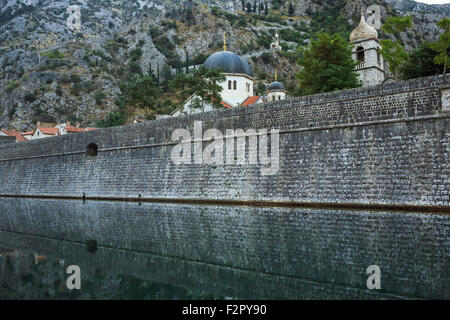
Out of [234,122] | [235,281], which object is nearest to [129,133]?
[234,122]

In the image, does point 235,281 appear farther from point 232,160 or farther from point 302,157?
point 232,160

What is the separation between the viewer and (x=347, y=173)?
13016mm

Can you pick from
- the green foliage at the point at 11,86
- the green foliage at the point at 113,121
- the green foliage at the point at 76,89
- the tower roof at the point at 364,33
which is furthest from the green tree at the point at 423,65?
the green foliage at the point at 11,86

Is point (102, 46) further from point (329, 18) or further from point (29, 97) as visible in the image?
point (329, 18)

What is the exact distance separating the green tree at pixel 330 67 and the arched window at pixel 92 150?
47.8 feet

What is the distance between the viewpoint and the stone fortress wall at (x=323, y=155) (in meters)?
11.7

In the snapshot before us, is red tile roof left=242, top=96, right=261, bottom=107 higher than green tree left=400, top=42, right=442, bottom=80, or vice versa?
red tile roof left=242, top=96, right=261, bottom=107

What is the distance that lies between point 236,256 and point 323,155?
7442 mm

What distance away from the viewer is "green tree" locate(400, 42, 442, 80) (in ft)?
73.0

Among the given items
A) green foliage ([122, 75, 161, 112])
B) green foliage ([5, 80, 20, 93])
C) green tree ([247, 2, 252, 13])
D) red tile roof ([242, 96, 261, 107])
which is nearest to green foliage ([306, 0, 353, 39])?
green tree ([247, 2, 252, 13])

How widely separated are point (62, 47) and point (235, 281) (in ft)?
278

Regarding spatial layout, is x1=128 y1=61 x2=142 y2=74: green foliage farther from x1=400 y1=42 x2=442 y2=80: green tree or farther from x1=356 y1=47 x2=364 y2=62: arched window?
x1=400 y1=42 x2=442 y2=80: green tree

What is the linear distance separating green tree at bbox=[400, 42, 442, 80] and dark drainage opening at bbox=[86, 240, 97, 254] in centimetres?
2022

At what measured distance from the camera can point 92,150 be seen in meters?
23.5
